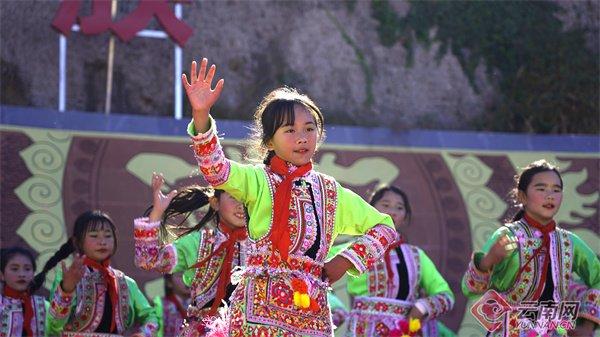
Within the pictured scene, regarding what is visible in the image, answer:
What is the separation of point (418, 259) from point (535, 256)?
4.43 feet

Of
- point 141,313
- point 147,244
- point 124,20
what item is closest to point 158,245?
point 147,244

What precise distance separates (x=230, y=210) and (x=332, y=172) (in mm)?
3291

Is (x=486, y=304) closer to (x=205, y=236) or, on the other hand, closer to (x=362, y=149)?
(x=205, y=236)

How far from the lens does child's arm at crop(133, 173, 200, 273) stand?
18.1 ft

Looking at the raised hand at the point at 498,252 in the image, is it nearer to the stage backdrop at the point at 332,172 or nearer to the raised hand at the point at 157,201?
the raised hand at the point at 157,201

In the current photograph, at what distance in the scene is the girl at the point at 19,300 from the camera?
7.25 meters

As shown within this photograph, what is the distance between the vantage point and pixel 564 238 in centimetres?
641

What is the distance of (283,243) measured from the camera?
4707mm

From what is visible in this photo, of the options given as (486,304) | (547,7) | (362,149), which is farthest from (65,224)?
(547,7)

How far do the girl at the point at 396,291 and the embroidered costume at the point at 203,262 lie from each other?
1.29 m

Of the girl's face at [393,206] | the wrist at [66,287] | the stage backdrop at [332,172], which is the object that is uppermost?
the stage backdrop at [332,172]

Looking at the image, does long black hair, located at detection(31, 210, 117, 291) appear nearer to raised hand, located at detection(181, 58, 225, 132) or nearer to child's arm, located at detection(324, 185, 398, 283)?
child's arm, located at detection(324, 185, 398, 283)

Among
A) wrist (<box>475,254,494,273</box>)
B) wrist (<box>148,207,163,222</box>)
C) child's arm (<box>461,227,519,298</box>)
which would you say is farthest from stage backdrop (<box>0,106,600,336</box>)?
wrist (<box>148,207,163,222</box>)

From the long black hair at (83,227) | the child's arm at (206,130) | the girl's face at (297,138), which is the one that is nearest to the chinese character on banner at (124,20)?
the long black hair at (83,227)
